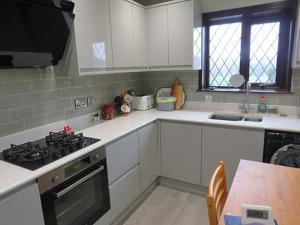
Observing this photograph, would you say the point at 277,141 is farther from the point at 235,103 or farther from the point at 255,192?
the point at 255,192

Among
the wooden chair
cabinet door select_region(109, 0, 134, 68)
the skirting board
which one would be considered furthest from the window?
the wooden chair

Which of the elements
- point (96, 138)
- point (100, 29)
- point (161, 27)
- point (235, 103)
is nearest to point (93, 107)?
point (96, 138)

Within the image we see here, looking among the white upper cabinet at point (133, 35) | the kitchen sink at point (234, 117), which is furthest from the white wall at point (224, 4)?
the kitchen sink at point (234, 117)

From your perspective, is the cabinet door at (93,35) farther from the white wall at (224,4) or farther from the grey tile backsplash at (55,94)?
the white wall at (224,4)

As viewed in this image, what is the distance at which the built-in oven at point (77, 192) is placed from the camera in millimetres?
1301

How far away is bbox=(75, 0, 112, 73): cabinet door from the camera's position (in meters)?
1.76

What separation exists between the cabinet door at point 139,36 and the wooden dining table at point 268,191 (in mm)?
1660

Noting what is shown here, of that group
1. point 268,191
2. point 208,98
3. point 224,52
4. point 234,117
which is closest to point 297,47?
point 224,52

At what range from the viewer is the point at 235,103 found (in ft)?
8.39

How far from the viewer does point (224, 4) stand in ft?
8.12

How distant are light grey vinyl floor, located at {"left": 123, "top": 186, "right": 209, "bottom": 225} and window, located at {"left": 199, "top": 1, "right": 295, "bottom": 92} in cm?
133

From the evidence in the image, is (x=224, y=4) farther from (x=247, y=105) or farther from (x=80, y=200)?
(x=80, y=200)

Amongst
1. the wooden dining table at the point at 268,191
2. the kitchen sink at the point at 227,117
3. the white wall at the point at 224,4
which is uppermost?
the white wall at the point at 224,4

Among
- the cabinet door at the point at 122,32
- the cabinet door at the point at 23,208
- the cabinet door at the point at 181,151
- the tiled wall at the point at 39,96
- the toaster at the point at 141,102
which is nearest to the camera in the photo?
the cabinet door at the point at 23,208
